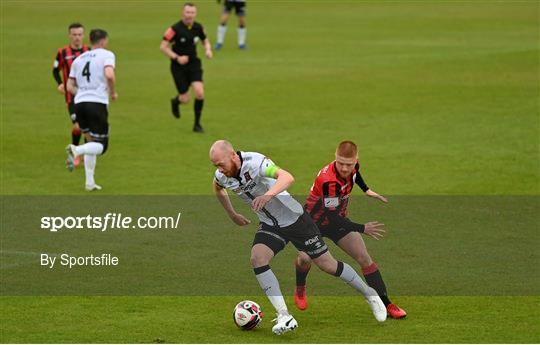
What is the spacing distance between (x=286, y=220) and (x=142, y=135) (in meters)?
13.1

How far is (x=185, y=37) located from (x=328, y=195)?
511 inches

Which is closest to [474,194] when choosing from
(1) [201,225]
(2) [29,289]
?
(1) [201,225]

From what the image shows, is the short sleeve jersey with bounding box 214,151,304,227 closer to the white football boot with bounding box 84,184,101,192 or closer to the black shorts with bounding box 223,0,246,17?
the white football boot with bounding box 84,184,101,192

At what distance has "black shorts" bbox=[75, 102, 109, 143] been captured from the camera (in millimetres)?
18031

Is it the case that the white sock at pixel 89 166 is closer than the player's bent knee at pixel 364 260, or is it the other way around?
the player's bent knee at pixel 364 260

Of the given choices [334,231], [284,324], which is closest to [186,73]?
[334,231]

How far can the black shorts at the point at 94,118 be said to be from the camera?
18031 mm

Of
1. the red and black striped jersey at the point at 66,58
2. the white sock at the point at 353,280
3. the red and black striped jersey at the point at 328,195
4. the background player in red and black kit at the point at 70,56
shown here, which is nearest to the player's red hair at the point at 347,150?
the red and black striped jersey at the point at 328,195

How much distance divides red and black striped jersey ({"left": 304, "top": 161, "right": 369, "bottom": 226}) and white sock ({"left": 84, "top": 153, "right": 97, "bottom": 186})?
739cm

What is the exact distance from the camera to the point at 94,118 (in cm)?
1806

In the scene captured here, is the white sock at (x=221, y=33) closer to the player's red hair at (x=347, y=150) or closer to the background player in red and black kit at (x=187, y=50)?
the background player in red and black kit at (x=187, y=50)

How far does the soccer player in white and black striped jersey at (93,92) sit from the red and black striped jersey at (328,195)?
7040mm

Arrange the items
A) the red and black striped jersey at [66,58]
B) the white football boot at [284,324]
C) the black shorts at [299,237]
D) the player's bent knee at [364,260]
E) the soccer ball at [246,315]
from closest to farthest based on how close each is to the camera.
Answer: the white football boot at [284,324] < the soccer ball at [246,315] < the black shorts at [299,237] < the player's bent knee at [364,260] < the red and black striped jersey at [66,58]

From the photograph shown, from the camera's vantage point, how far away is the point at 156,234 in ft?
51.2
